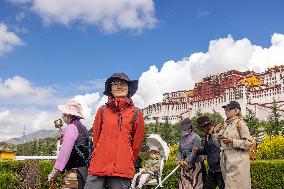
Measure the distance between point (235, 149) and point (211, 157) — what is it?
0.98 metres

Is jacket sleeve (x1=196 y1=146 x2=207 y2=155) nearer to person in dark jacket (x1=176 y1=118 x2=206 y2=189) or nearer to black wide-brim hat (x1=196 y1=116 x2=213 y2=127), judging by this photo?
person in dark jacket (x1=176 y1=118 x2=206 y2=189)

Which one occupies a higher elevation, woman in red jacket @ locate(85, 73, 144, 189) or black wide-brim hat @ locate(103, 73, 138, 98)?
black wide-brim hat @ locate(103, 73, 138, 98)

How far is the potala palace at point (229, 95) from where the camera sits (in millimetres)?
118875

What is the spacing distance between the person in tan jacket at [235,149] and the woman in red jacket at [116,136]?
2.39 meters

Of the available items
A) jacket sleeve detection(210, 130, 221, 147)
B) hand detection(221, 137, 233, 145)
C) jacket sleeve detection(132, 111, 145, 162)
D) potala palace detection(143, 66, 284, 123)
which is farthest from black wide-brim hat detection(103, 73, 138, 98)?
potala palace detection(143, 66, 284, 123)

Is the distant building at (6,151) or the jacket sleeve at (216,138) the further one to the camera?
the distant building at (6,151)

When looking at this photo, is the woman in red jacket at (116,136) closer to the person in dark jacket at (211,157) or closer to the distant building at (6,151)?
the person in dark jacket at (211,157)

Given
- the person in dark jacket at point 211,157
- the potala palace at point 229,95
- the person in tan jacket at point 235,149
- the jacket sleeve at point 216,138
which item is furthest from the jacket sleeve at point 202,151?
the potala palace at point 229,95

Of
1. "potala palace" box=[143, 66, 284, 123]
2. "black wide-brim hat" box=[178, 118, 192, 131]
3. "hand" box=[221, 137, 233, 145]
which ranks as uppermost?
"potala palace" box=[143, 66, 284, 123]

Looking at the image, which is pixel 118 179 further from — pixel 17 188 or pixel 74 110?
pixel 17 188

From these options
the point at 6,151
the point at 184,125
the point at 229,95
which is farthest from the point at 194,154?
the point at 229,95

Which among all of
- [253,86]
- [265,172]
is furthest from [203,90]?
[265,172]

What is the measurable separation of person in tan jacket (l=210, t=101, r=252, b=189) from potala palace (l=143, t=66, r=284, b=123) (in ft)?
352

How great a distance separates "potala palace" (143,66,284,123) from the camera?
390 feet
